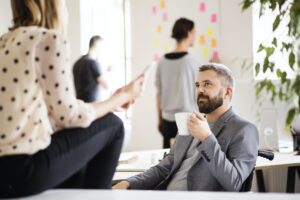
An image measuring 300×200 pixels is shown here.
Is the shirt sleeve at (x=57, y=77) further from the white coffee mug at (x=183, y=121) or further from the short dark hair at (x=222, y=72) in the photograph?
the short dark hair at (x=222, y=72)

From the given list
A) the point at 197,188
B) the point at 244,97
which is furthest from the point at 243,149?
the point at 244,97

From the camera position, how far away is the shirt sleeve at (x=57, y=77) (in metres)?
1.68

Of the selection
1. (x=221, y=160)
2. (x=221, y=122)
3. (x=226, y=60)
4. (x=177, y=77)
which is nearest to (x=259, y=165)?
(x=221, y=122)

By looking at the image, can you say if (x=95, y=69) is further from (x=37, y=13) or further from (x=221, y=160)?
(x=37, y=13)

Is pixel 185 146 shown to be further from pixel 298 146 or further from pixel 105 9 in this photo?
pixel 105 9

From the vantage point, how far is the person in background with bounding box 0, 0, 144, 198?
1.68m

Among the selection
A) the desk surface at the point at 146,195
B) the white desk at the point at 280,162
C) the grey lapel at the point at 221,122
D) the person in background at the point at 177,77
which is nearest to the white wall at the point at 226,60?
the person in background at the point at 177,77

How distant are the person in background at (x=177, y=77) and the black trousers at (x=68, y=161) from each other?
2.33m

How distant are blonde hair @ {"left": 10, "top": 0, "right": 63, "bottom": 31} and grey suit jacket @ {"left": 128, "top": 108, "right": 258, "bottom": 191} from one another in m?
0.88

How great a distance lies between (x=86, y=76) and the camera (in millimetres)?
4887

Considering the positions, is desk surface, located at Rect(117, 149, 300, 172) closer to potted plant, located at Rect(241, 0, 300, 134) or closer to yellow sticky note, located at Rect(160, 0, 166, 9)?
potted plant, located at Rect(241, 0, 300, 134)

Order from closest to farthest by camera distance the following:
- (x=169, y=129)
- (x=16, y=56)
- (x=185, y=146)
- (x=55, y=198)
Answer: (x=16, y=56) → (x=55, y=198) → (x=185, y=146) → (x=169, y=129)

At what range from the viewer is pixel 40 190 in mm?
1781

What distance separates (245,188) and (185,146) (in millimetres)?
378
